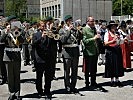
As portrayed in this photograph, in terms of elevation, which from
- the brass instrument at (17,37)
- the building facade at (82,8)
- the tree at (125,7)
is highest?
the tree at (125,7)

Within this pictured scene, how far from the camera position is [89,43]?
10.0m

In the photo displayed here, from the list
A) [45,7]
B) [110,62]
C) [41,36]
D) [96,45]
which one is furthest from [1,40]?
[45,7]

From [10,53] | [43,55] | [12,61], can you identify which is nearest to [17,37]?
[10,53]

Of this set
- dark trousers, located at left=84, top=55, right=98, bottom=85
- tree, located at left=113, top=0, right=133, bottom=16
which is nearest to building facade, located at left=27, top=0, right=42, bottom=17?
tree, located at left=113, top=0, right=133, bottom=16

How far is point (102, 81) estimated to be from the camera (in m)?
11.6

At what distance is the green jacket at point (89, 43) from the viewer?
9.95 metres

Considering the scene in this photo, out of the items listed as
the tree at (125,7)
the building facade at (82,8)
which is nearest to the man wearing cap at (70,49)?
the building facade at (82,8)

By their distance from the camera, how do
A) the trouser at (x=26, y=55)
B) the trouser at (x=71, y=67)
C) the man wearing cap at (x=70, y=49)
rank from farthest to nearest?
1. the trouser at (x=26, y=55)
2. the trouser at (x=71, y=67)
3. the man wearing cap at (x=70, y=49)

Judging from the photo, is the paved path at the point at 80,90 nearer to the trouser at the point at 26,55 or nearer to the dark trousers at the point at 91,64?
the dark trousers at the point at 91,64

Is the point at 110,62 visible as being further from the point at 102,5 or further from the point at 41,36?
the point at 102,5

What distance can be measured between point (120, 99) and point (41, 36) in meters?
2.41

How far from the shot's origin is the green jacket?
9.95 metres

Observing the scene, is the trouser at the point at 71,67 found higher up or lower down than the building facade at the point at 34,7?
lower down

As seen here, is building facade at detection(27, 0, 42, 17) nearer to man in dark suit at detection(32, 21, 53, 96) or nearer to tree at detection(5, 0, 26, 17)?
tree at detection(5, 0, 26, 17)
